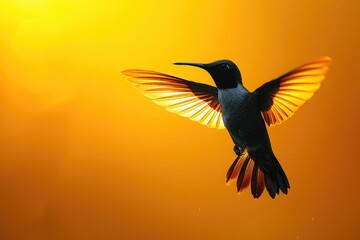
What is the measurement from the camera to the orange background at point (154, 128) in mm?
1454

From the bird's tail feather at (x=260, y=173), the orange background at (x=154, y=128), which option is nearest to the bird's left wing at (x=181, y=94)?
the bird's tail feather at (x=260, y=173)

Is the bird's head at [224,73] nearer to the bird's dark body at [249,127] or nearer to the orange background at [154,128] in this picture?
the bird's dark body at [249,127]

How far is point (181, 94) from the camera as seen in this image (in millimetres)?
1113

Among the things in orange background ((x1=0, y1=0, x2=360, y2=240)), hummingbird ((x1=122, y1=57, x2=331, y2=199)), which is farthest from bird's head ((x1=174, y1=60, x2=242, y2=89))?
orange background ((x1=0, y1=0, x2=360, y2=240))

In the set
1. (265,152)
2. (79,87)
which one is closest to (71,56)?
(79,87)

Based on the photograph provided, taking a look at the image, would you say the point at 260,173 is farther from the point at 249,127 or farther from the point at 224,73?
the point at 224,73

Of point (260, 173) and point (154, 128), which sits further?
point (154, 128)

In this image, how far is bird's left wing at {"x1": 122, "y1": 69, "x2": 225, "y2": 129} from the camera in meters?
1.06

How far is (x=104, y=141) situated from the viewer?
1.54 meters

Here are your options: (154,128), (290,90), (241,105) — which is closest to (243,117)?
(241,105)

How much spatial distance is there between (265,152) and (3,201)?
3.04 feet

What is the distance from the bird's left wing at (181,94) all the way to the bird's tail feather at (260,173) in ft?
0.38

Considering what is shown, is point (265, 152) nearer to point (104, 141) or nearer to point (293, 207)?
point (293, 207)

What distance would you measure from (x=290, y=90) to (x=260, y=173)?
0.25 meters
